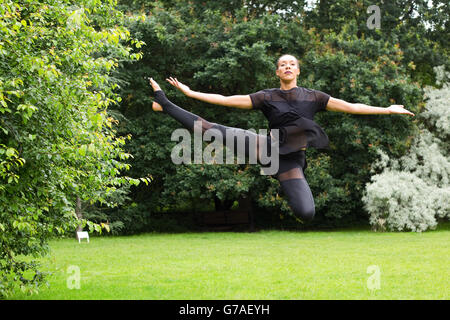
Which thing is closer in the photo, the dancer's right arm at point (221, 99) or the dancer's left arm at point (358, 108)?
the dancer's right arm at point (221, 99)

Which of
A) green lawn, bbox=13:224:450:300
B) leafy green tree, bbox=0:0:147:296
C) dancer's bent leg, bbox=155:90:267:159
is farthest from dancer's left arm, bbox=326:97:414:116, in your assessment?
green lawn, bbox=13:224:450:300

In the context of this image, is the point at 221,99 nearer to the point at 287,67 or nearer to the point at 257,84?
the point at 287,67

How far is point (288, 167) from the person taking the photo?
237 inches

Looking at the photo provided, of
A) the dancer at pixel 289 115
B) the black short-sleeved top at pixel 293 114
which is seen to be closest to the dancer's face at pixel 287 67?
the dancer at pixel 289 115

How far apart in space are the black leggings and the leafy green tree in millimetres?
1170

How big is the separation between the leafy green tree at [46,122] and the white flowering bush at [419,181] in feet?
46.2

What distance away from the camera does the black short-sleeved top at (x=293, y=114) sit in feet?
19.5

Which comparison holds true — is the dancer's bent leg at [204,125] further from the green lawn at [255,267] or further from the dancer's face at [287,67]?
the green lawn at [255,267]

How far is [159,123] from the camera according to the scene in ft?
71.8

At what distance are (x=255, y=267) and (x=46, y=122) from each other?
6842 millimetres

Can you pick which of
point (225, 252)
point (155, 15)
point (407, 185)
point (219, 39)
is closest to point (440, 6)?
point (407, 185)

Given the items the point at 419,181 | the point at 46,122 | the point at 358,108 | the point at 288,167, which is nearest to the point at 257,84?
the point at 419,181

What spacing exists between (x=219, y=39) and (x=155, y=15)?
2661mm

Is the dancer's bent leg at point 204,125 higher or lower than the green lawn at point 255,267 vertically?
higher
